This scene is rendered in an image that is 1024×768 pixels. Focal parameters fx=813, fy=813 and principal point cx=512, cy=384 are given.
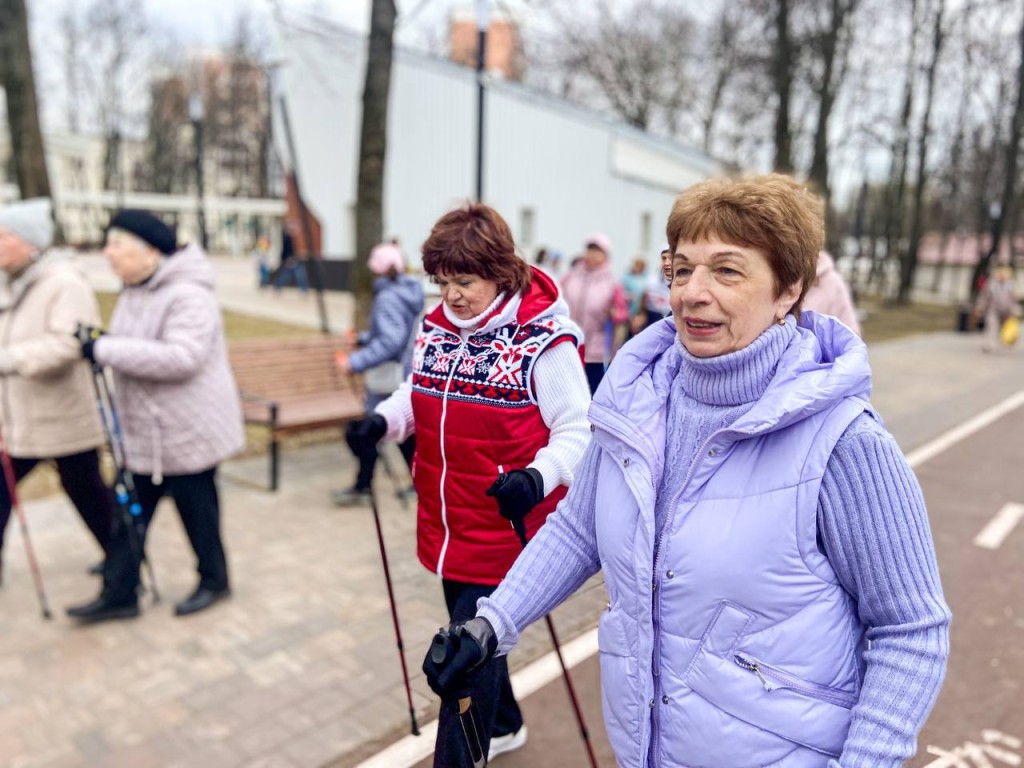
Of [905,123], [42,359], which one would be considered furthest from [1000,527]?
[905,123]

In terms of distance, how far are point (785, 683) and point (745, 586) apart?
0.18 m

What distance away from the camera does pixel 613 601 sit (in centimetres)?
160

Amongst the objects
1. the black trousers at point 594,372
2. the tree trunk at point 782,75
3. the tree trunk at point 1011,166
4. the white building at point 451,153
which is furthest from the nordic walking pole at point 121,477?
the tree trunk at point 1011,166

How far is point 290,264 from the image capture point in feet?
74.9

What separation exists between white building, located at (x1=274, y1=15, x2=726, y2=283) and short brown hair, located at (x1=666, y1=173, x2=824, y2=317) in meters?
18.1

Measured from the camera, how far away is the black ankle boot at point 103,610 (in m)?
4.02

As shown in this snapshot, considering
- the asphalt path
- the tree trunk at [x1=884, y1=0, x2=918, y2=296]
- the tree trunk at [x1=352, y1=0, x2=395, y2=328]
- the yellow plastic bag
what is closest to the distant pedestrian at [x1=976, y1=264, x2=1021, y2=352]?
the yellow plastic bag

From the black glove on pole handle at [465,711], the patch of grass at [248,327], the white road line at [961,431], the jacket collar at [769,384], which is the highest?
the jacket collar at [769,384]

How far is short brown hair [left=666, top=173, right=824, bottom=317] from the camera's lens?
140 centimetres

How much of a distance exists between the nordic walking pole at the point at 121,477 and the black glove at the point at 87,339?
0.85 feet

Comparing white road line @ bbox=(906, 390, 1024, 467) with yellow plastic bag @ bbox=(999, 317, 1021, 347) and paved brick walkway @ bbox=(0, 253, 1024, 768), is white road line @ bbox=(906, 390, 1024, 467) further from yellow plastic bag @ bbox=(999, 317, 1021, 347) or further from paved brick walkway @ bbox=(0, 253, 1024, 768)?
yellow plastic bag @ bbox=(999, 317, 1021, 347)

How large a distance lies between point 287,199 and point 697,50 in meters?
15.2

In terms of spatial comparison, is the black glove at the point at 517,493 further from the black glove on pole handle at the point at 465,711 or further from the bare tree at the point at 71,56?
the bare tree at the point at 71,56

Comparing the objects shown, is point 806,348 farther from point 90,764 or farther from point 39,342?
point 39,342
